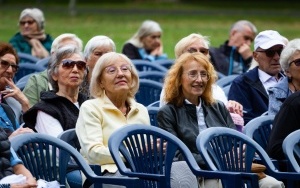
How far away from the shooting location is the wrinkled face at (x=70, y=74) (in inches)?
395

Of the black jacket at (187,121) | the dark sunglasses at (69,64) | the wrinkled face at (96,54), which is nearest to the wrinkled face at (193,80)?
the black jacket at (187,121)

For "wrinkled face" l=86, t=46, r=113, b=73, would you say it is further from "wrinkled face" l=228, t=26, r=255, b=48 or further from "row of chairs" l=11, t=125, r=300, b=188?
"wrinkled face" l=228, t=26, r=255, b=48

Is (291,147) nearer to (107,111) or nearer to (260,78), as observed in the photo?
(107,111)

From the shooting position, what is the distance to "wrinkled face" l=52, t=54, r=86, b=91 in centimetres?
1003

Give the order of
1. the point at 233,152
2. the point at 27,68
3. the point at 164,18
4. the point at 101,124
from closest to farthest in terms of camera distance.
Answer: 1. the point at 233,152
2. the point at 101,124
3. the point at 27,68
4. the point at 164,18

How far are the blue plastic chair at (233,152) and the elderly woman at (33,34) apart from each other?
7.65m

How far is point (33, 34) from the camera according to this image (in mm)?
16484

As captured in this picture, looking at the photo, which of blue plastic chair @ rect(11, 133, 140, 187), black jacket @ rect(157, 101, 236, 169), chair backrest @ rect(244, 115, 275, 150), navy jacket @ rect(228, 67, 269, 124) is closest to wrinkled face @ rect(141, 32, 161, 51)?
navy jacket @ rect(228, 67, 269, 124)

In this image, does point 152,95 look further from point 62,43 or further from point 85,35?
point 85,35

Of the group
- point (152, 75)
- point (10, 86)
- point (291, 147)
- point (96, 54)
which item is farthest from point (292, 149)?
point (152, 75)

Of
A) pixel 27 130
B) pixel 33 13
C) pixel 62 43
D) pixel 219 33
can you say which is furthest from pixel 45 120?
pixel 219 33

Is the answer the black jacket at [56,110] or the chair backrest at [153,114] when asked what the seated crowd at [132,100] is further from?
the chair backrest at [153,114]

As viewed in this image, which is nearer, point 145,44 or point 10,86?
point 10,86

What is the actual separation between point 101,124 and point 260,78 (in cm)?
278
